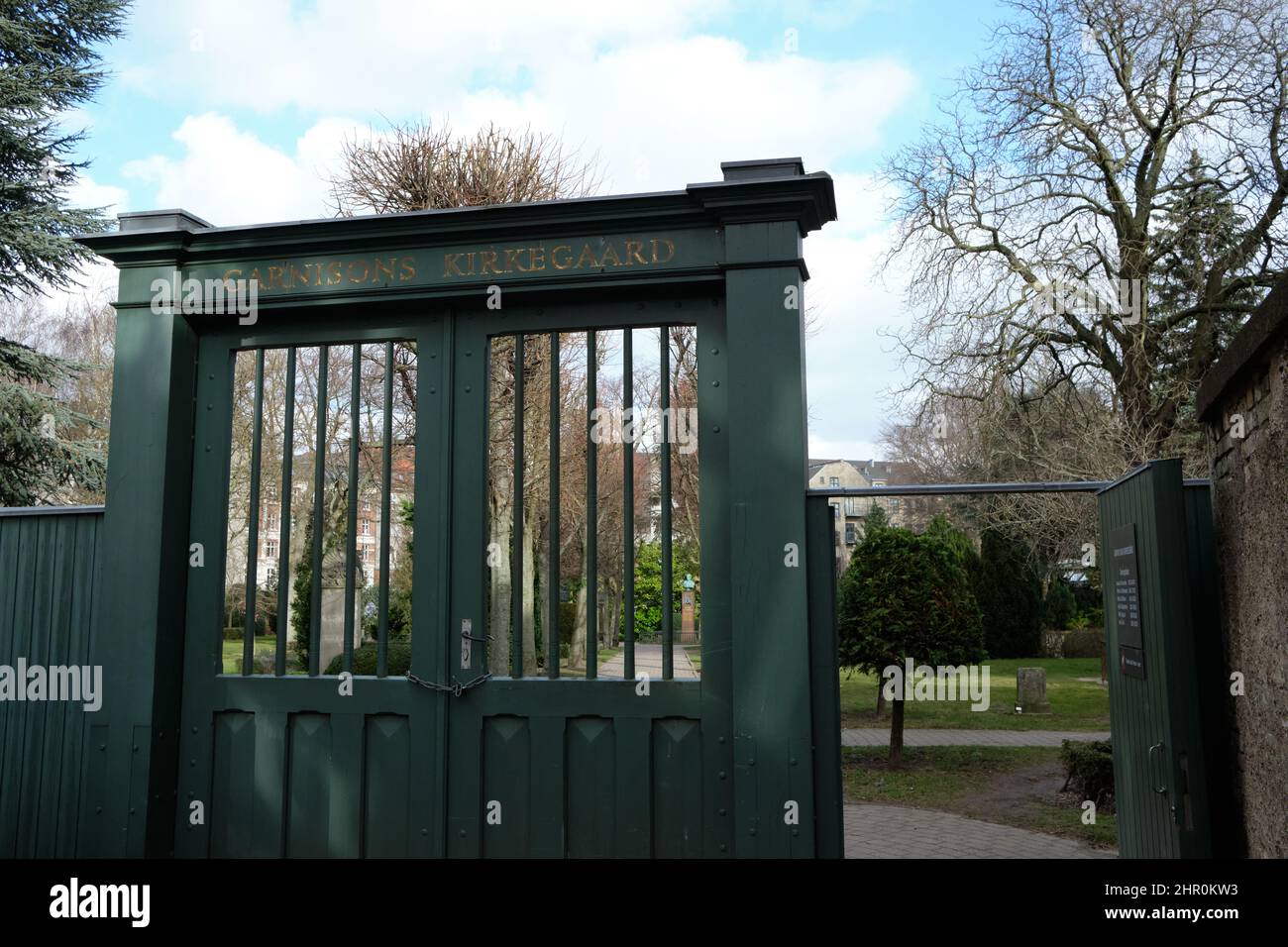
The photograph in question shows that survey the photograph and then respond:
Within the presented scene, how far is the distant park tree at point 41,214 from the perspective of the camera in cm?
1505

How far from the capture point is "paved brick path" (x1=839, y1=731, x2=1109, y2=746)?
41.8 ft

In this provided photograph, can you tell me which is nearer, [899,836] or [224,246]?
[224,246]

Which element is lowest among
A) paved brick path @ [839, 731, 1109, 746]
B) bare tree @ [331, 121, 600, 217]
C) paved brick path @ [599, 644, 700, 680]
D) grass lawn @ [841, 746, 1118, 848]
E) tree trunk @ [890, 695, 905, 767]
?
grass lawn @ [841, 746, 1118, 848]

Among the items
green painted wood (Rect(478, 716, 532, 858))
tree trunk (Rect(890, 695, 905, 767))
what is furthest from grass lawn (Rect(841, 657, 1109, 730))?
green painted wood (Rect(478, 716, 532, 858))

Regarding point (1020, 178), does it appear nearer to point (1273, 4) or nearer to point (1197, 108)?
point (1197, 108)

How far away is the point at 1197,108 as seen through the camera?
13.4 metres

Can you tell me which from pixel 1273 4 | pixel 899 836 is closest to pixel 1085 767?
pixel 899 836

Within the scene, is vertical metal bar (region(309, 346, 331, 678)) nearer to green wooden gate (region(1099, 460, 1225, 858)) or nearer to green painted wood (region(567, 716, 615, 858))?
green painted wood (region(567, 716, 615, 858))

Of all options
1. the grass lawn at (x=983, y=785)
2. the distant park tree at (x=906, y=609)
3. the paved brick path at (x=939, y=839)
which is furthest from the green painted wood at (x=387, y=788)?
the distant park tree at (x=906, y=609)

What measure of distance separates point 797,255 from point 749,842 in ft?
8.38

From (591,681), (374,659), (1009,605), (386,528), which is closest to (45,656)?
(386,528)

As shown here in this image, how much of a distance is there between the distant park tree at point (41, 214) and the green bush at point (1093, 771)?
47.5ft

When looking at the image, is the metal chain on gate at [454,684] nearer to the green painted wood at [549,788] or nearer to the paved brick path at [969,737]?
the green painted wood at [549,788]

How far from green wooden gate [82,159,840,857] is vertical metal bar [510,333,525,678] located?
0.02 meters
